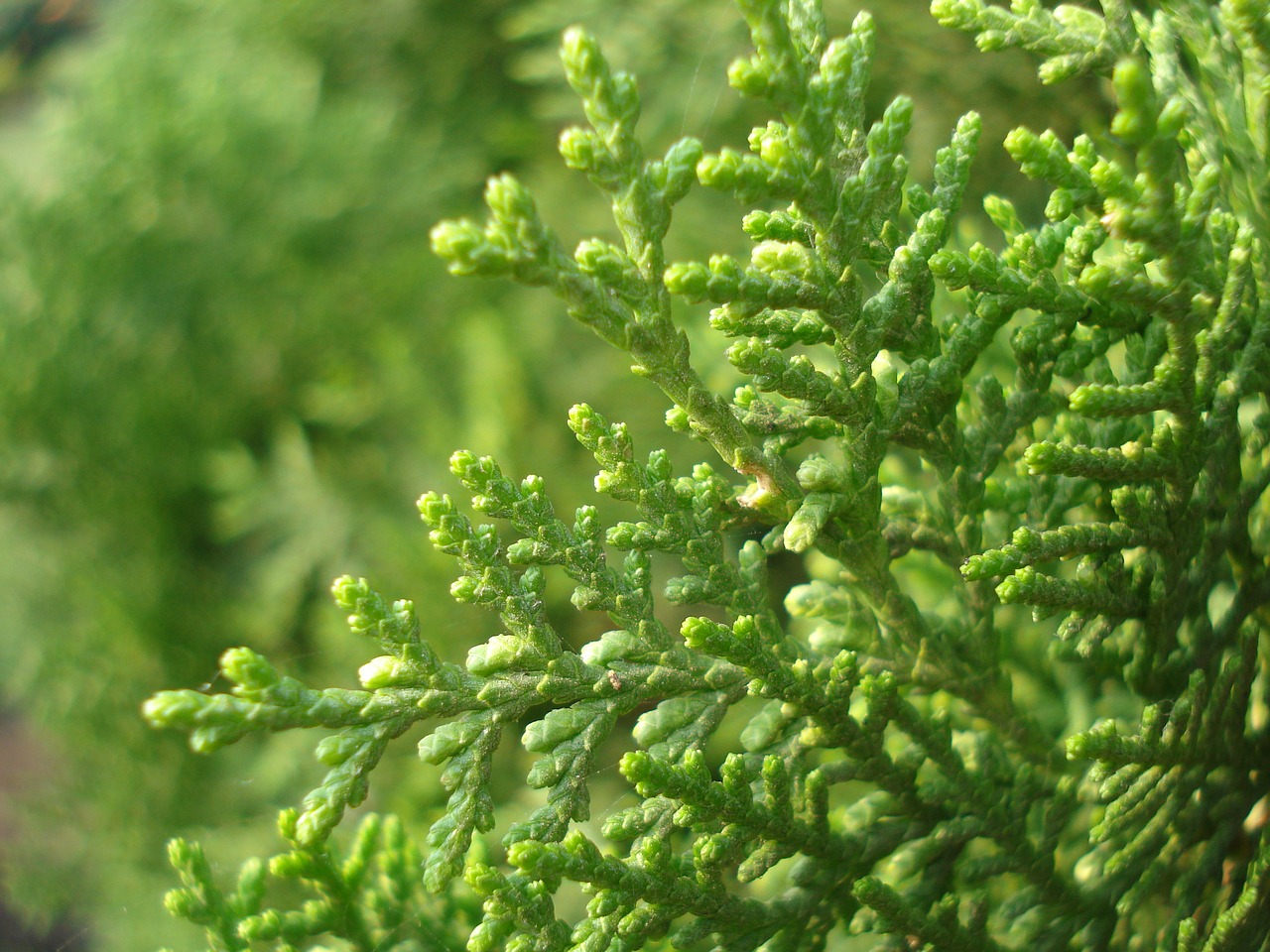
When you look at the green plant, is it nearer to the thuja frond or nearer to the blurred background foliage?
the thuja frond

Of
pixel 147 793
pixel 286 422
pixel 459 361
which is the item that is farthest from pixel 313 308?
pixel 147 793

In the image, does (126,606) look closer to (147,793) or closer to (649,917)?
(147,793)

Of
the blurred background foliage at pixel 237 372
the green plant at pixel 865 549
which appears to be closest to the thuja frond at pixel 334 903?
the green plant at pixel 865 549

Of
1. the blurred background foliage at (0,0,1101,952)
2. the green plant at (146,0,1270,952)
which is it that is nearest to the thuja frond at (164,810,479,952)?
the green plant at (146,0,1270,952)

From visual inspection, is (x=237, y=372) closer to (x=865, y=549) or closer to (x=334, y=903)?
(x=334, y=903)

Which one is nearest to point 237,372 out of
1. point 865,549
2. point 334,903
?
point 334,903

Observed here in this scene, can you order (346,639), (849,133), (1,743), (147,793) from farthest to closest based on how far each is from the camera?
(1,743) < (147,793) < (346,639) < (849,133)

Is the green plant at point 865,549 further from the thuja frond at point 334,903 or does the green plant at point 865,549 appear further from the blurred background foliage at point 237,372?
the blurred background foliage at point 237,372
